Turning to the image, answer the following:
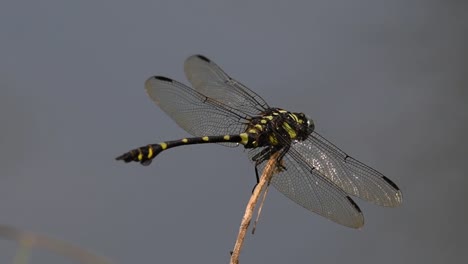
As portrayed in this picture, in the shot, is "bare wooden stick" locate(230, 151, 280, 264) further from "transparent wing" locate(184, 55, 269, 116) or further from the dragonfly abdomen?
"transparent wing" locate(184, 55, 269, 116)

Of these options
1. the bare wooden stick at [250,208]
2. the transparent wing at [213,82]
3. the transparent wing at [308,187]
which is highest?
the transparent wing at [213,82]

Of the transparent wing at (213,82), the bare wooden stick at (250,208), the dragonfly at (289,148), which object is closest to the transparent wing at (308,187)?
the dragonfly at (289,148)

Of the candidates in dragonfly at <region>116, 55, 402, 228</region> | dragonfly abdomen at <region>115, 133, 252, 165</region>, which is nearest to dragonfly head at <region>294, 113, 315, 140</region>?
dragonfly at <region>116, 55, 402, 228</region>

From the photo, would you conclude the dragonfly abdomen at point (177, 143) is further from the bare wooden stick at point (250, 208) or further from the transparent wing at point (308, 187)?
the bare wooden stick at point (250, 208)

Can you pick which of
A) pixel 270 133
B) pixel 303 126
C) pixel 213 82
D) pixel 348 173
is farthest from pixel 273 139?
pixel 213 82

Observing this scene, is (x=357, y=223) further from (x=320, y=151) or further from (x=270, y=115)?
(x=270, y=115)

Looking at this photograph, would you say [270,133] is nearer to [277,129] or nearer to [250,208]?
[277,129]

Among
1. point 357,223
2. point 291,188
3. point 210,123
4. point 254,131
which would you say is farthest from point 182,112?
point 357,223
